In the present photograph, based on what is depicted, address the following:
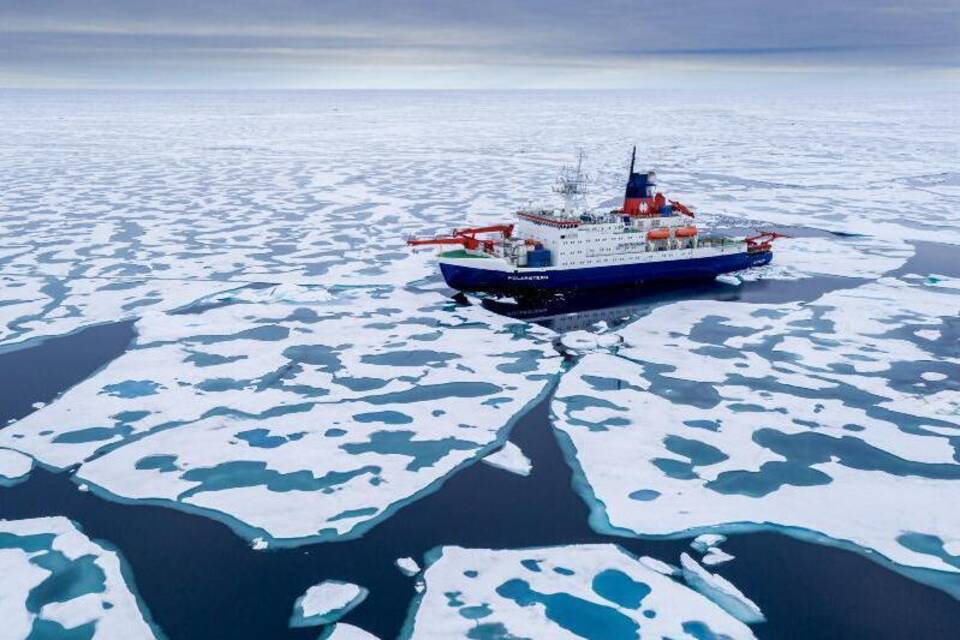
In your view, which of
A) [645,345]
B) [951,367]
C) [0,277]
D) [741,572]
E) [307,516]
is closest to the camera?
[741,572]

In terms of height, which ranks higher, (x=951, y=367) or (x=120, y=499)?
(x=951, y=367)

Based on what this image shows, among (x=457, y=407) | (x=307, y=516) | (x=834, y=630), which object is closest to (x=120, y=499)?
(x=307, y=516)

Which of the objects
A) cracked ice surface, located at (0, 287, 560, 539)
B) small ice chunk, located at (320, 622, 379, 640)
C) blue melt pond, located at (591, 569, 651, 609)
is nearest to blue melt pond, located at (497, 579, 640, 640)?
blue melt pond, located at (591, 569, 651, 609)

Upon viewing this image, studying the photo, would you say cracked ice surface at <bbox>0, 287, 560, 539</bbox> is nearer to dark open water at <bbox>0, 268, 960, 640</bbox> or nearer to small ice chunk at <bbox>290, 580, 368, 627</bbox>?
dark open water at <bbox>0, 268, 960, 640</bbox>

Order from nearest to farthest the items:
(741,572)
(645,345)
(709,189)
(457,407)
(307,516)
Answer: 1. (741,572)
2. (307,516)
3. (457,407)
4. (645,345)
5. (709,189)

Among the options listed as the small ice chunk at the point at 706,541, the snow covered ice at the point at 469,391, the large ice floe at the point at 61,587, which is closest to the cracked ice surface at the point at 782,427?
the snow covered ice at the point at 469,391

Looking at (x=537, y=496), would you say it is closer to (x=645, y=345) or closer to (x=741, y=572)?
(x=741, y=572)
